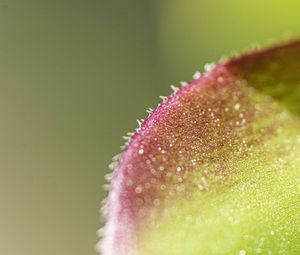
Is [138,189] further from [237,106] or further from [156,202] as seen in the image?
[237,106]

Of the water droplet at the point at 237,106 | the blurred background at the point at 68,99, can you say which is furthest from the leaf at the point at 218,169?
the blurred background at the point at 68,99

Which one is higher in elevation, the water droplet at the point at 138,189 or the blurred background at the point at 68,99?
the blurred background at the point at 68,99

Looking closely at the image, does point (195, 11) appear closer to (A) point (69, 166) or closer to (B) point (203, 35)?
(B) point (203, 35)

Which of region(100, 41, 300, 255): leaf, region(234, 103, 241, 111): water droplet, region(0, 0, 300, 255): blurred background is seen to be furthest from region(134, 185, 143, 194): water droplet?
region(0, 0, 300, 255): blurred background

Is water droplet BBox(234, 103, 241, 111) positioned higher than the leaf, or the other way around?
water droplet BBox(234, 103, 241, 111)

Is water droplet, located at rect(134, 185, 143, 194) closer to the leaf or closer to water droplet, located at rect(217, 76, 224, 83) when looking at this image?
the leaf

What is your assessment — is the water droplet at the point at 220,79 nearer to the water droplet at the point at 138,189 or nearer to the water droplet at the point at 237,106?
the water droplet at the point at 237,106

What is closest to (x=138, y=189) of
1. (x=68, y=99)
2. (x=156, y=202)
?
(x=156, y=202)
